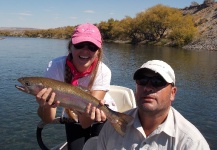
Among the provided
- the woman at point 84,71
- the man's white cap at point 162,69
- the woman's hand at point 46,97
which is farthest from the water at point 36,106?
the man's white cap at point 162,69

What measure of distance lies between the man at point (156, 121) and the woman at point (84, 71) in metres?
0.61

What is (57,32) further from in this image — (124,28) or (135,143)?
(135,143)

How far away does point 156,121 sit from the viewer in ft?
9.39

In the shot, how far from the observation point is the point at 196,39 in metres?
64.8

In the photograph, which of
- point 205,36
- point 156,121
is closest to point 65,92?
point 156,121

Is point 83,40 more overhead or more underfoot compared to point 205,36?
→ more overhead

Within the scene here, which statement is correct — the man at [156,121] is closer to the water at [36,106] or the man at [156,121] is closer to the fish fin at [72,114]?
the fish fin at [72,114]

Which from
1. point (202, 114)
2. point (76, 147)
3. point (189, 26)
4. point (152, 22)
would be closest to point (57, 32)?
point (152, 22)

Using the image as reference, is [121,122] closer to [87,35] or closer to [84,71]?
[84,71]

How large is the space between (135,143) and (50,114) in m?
1.45

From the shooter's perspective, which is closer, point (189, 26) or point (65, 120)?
point (65, 120)

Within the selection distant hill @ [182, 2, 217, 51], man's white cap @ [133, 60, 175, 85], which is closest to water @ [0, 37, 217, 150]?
man's white cap @ [133, 60, 175, 85]

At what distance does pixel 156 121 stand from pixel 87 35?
1.44 meters

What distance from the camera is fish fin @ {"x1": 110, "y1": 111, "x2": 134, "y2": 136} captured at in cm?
292
